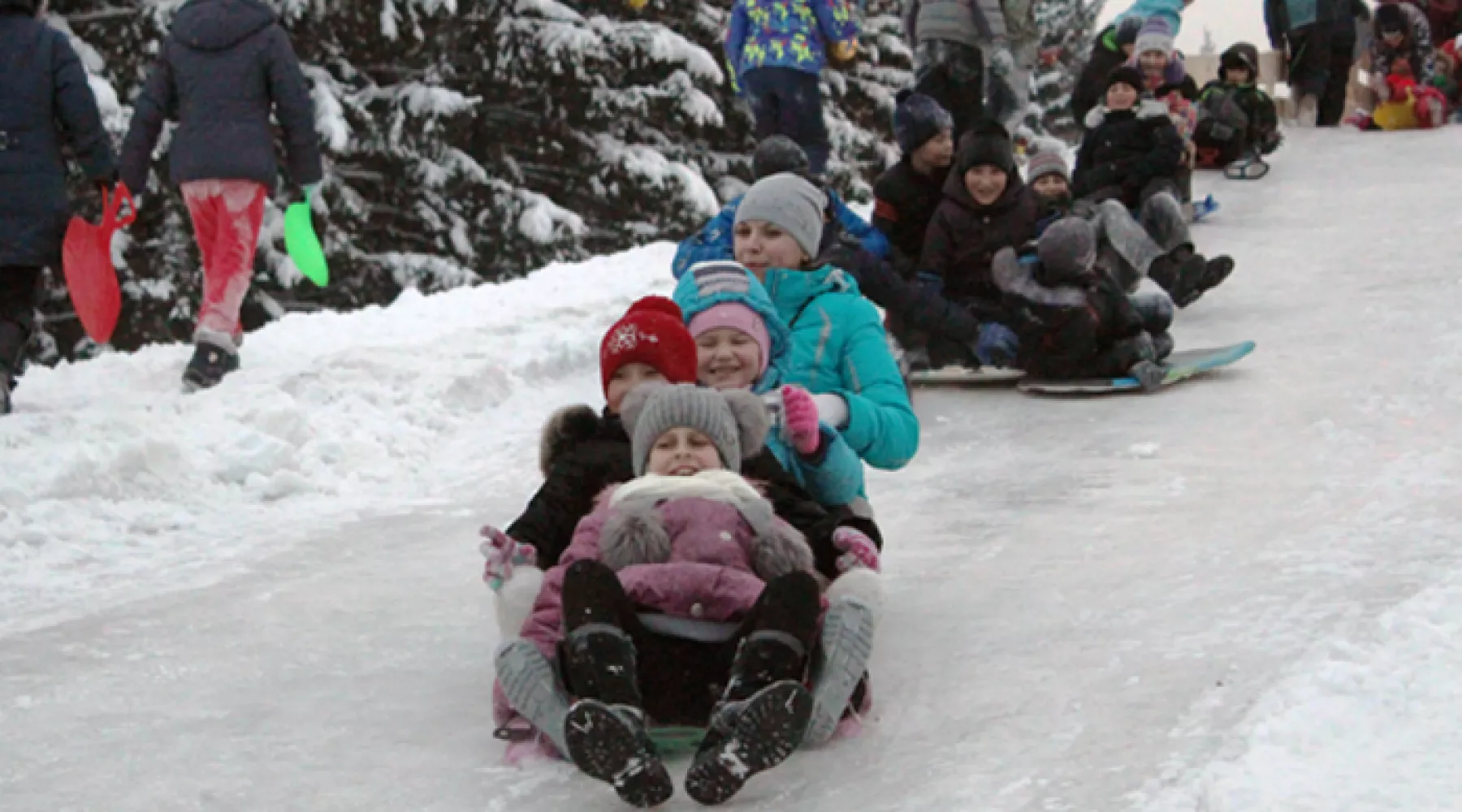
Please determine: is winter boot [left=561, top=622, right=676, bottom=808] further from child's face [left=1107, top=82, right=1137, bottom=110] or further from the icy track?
child's face [left=1107, top=82, right=1137, bottom=110]

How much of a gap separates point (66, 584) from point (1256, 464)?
12.3 ft

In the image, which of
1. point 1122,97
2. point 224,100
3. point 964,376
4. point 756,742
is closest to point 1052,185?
point 964,376

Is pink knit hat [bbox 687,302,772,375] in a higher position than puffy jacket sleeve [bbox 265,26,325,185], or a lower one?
lower

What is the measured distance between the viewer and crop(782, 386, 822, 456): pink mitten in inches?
154

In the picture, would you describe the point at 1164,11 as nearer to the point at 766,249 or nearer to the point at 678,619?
the point at 766,249

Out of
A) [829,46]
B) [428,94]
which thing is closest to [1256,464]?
[829,46]

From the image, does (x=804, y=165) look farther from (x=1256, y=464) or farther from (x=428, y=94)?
(x=428, y=94)

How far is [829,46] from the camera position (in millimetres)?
→ 10078

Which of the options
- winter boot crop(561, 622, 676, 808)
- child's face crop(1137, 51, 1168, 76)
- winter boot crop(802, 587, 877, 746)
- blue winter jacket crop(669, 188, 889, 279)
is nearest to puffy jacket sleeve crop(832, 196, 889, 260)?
blue winter jacket crop(669, 188, 889, 279)

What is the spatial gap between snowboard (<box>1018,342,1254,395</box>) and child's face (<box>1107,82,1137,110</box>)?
3353mm

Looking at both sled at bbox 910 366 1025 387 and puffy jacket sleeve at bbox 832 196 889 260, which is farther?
sled at bbox 910 366 1025 387

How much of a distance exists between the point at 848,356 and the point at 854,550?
Answer: 4.55 ft

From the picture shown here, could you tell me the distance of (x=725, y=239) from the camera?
7.15 m

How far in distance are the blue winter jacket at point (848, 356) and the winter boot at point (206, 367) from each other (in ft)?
10.1
